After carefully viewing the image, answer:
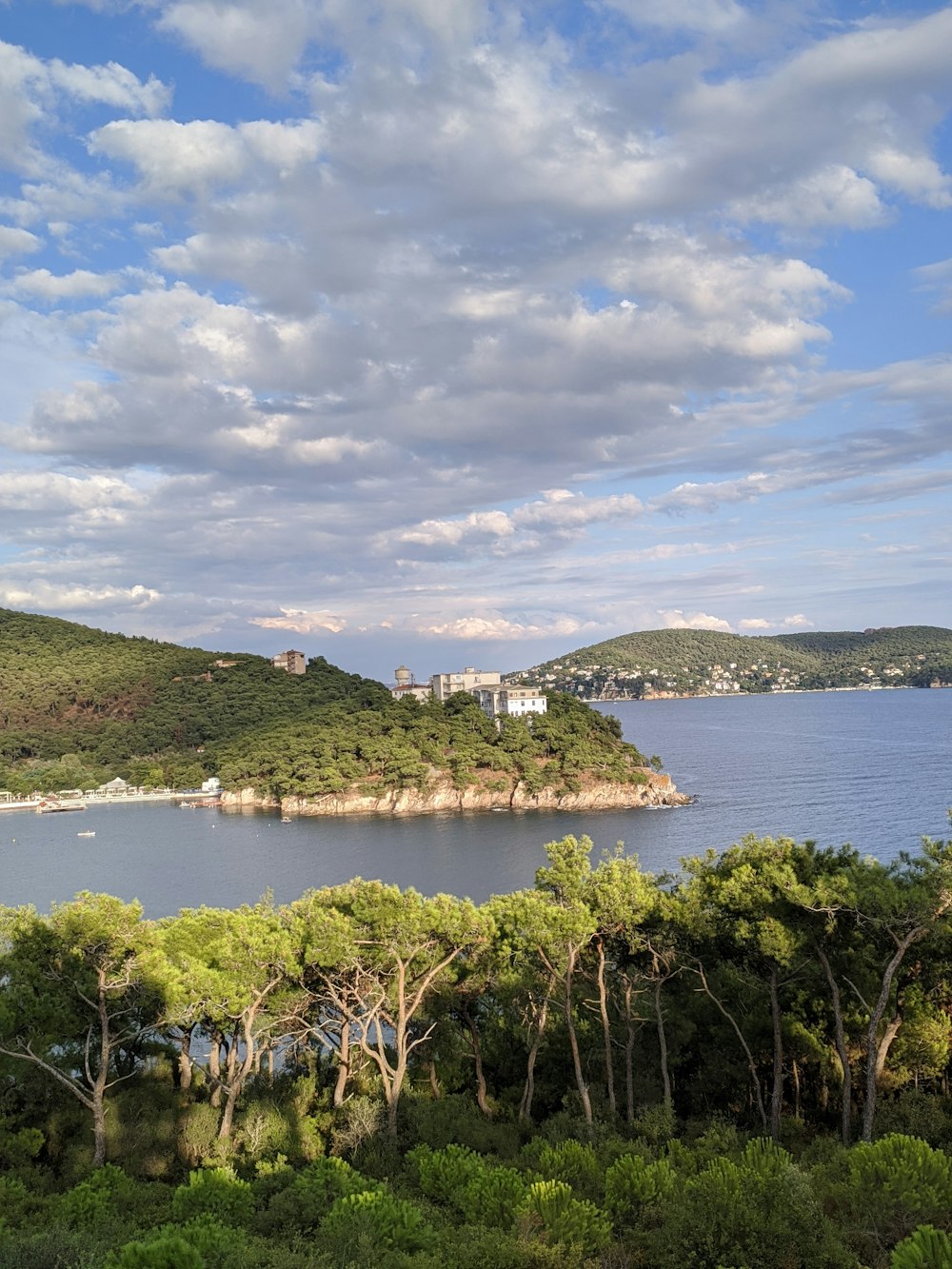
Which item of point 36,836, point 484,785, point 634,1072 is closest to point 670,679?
point 484,785

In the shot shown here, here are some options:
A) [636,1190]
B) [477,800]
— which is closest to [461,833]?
[477,800]

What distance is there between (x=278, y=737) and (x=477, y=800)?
20.9 metres

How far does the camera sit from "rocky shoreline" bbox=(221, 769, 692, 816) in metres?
60.3

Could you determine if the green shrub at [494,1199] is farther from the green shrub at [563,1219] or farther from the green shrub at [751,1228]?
the green shrub at [751,1228]

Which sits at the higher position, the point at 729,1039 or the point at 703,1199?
the point at 703,1199

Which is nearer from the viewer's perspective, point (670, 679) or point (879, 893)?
point (879, 893)

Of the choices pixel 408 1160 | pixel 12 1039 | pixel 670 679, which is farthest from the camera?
pixel 670 679

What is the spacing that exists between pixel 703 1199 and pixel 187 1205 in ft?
16.3

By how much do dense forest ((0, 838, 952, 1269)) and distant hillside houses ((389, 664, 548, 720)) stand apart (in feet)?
211

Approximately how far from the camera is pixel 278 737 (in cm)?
7556

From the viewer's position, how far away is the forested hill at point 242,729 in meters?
65.9

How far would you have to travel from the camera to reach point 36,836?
189ft

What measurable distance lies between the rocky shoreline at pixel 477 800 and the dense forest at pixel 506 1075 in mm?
44037

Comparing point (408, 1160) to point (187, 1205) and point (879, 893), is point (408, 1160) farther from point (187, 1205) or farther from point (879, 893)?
point (879, 893)
